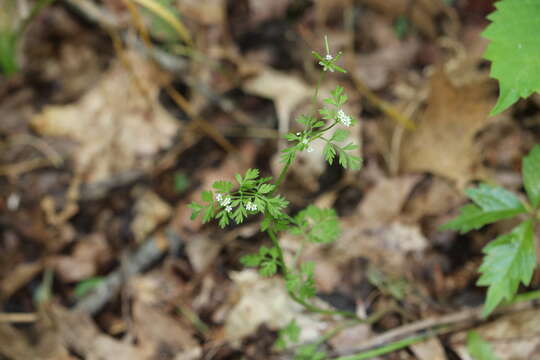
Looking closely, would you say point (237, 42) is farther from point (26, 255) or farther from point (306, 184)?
point (26, 255)

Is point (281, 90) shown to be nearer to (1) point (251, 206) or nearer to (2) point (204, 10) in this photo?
(2) point (204, 10)

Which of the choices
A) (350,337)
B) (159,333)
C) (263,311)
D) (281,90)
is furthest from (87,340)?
(281,90)

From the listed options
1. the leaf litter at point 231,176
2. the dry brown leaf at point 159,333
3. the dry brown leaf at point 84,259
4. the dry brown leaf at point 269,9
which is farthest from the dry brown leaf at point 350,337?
the dry brown leaf at point 269,9

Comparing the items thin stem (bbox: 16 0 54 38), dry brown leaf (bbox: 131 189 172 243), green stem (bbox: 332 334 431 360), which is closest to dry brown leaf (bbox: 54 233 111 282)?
dry brown leaf (bbox: 131 189 172 243)

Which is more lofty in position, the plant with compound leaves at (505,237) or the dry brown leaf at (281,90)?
the dry brown leaf at (281,90)

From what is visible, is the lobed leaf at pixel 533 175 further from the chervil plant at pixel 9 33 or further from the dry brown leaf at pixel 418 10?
the chervil plant at pixel 9 33

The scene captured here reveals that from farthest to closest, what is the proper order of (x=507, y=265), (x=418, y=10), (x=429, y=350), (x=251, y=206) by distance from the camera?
1. (x=418, y=10)
2. (x=429, y=350)
3. (x=507, y=265)
4. (x=251, y=206)

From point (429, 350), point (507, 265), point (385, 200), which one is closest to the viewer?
point (507, 265)
